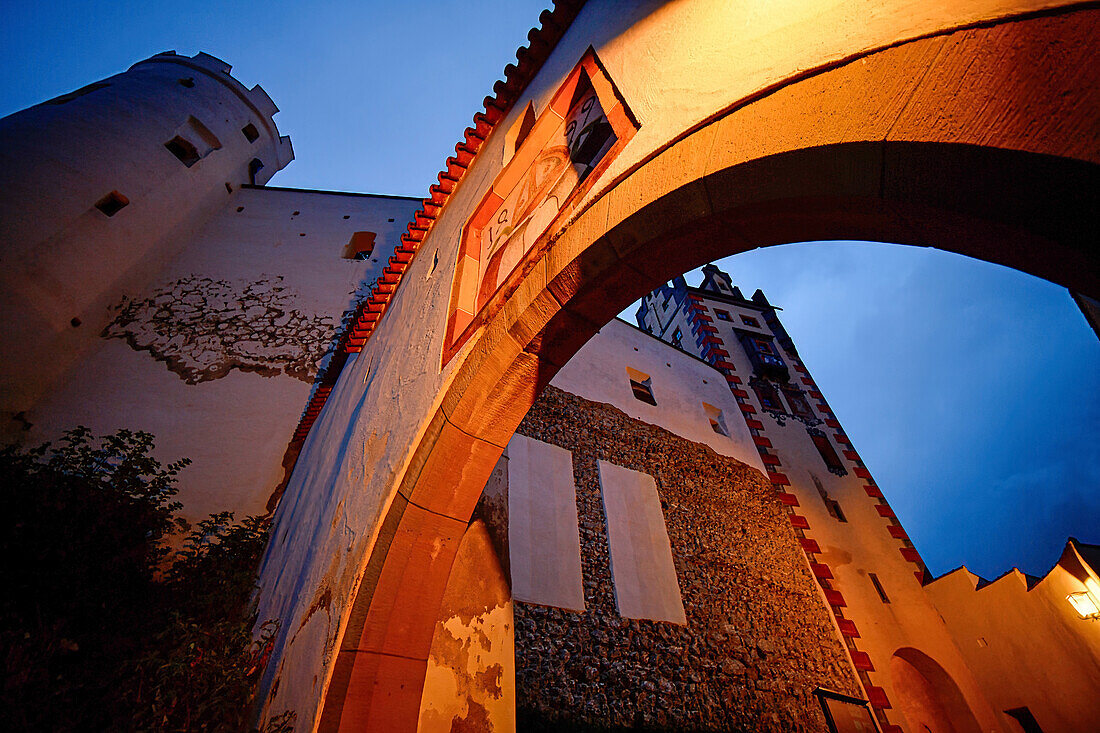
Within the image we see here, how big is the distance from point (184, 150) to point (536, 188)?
34.4 ft

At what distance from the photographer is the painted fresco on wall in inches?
79.2

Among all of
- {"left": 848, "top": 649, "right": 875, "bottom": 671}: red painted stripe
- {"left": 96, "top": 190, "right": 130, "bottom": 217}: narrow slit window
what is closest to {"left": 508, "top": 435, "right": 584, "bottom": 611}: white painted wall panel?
{"left": 848, "top": 649, "right": 875, "bottom": 671}: red painted stripe

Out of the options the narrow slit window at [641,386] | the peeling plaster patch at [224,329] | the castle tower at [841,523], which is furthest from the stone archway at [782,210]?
the castle tower at [841,523]

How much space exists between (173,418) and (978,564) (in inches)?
5797

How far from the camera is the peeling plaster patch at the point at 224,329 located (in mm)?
7535

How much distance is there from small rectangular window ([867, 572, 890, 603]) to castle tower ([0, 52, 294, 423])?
44.0ft

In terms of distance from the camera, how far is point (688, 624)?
6105 mm

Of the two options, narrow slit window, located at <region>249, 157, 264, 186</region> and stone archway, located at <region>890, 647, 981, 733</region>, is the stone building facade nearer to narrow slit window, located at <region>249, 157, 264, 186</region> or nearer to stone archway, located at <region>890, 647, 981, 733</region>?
stone archway, located at <region>890, 647, 981, 733</region>

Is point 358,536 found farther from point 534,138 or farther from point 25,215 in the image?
point 25,215

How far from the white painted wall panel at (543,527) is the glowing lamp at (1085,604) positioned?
653 cm

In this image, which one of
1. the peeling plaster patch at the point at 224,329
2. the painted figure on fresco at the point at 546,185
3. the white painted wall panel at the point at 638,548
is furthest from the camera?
the peeling plaster patch at the point at 224,329

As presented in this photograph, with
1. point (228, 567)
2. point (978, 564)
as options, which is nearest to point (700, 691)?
point (228, 567)

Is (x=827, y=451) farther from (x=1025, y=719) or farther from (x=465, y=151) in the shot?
(x=465, y=151)

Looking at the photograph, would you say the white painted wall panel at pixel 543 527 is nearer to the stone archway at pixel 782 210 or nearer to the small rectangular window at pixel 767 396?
the stone archway at pixel 782 210
